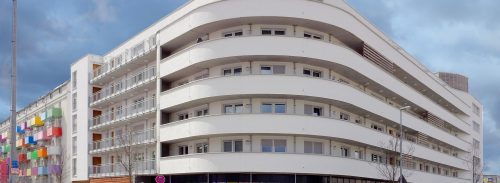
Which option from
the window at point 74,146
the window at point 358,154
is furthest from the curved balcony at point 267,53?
the window at point 74,146

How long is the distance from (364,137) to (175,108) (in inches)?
561

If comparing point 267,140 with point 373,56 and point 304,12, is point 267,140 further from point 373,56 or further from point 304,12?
point 373,56

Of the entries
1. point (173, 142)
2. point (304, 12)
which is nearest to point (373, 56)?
point (304, 12)

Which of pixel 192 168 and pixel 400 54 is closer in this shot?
pixel 192 168

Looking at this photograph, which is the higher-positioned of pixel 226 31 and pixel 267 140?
pixel 226 31

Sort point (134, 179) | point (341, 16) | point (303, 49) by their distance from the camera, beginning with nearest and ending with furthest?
point (303, 49) → point (341, 16) → point (134, 179)

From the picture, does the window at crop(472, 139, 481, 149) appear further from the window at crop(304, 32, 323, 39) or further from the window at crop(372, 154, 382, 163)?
the window at crop(304, 32, 323, 39)

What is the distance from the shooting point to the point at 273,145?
1549 inches

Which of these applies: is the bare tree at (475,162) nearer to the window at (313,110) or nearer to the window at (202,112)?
the window at (313,110)

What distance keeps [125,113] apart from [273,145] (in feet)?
56.1


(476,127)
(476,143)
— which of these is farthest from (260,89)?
(476,127)

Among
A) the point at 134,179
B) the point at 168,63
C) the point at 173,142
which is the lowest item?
the point at 134,179

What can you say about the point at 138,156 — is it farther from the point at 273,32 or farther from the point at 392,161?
the point at 392,161

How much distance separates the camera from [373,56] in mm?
48375
